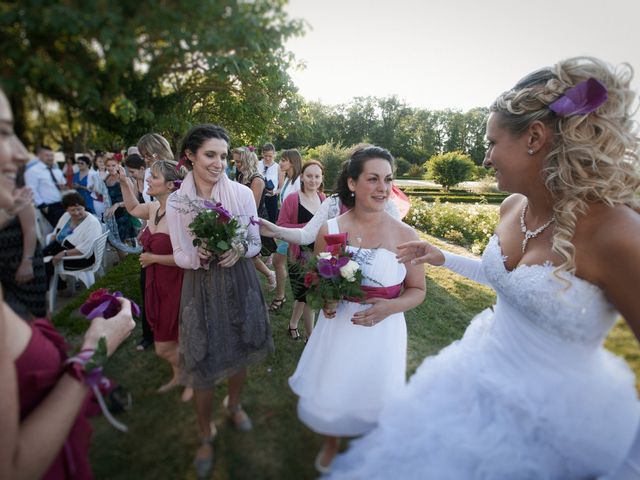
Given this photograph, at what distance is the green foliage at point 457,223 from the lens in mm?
11617

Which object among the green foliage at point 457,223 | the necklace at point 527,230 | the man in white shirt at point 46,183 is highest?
the man in white shirt at point 46,183

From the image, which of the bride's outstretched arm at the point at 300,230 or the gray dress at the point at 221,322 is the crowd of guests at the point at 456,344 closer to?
the gray dress at the point at 221,322

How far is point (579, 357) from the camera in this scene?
5.38 ft

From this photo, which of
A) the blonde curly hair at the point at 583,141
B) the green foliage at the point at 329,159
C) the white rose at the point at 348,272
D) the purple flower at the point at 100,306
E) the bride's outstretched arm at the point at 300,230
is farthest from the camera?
the green foliage at the point at 329,159

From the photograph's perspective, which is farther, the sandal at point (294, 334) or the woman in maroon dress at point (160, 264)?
the sandal at point (294, 334)

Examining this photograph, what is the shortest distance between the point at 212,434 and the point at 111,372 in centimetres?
56

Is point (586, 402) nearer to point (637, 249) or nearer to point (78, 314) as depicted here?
point (637, 249)

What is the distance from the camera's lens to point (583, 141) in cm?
160

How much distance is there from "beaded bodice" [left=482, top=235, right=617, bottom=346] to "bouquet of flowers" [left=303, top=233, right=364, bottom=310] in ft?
3.09

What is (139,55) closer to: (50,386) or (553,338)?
(50,386)

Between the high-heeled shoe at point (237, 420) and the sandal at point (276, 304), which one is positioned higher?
the high-heeled shoe at point (237, 420)

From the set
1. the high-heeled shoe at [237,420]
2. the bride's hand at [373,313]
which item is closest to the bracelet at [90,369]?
the high-heeled shoe at [237,420]

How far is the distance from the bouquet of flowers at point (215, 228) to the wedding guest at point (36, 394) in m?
1.03

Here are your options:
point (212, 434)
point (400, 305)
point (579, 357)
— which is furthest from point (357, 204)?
point (212, 434)
